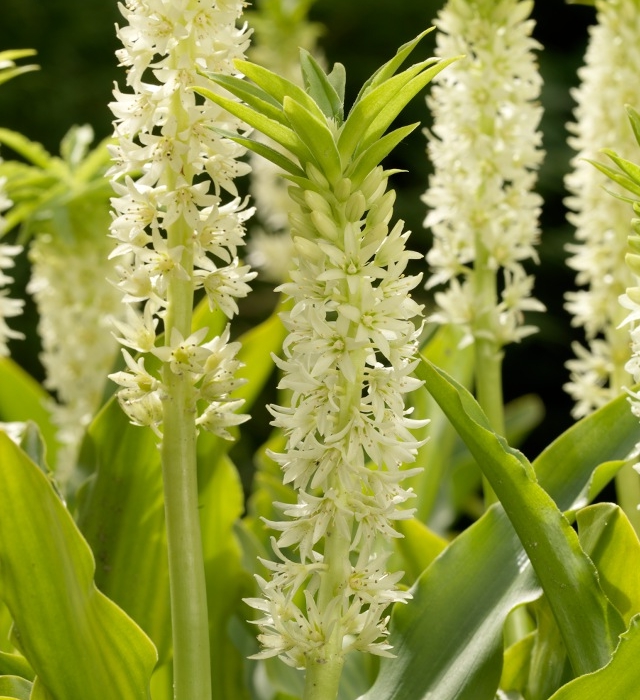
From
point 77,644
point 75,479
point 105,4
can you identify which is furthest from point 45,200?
point 105,4

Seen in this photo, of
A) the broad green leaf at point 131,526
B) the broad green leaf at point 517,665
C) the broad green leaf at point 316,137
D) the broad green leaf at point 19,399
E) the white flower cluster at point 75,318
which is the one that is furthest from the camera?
the broad green leaf at point 19,399

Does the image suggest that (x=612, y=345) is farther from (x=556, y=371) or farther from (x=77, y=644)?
(x=556, y=371)

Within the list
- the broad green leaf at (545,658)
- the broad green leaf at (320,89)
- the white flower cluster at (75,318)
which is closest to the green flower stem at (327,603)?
the broad green leaf at (545,658)

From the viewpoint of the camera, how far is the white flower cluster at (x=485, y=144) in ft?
4.83

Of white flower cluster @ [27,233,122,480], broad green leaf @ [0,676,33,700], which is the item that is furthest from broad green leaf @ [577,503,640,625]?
white flower cluster @ [27,233,122,480]

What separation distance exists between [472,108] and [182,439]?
0.72 meters

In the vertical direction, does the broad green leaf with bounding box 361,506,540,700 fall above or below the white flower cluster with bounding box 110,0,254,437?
below

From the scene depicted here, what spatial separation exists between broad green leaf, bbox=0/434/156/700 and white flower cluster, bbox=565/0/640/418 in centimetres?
84

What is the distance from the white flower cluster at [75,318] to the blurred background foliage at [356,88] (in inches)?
82.2

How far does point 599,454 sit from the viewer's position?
1.20 m

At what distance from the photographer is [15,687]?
108 cm

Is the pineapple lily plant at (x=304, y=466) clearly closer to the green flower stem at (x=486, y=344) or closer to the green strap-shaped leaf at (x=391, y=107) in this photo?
the green strap-shaped leaf at (x=391, y=107)

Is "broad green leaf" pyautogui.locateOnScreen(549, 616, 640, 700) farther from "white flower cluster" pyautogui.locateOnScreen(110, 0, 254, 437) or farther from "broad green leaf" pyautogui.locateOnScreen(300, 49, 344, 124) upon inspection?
"broad green leaf" pyautogui.locateOnScreen(300, 49, 344, 124)

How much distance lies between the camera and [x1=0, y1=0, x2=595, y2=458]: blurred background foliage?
13.2ft
